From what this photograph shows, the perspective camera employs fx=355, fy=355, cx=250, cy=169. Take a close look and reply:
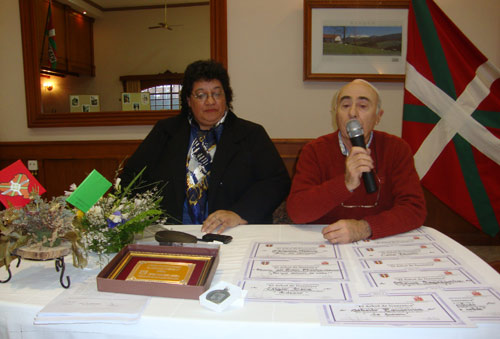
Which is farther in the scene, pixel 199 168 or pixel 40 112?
pixel 40 112

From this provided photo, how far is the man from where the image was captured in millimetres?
1446

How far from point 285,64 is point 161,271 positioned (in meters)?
2.49

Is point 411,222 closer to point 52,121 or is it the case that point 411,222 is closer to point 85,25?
point 52,121

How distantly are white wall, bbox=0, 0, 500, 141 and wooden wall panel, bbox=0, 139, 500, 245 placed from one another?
381 mm

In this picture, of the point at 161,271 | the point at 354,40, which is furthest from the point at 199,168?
the point at 354,40

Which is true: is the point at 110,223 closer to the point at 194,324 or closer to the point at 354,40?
the point at 194,324

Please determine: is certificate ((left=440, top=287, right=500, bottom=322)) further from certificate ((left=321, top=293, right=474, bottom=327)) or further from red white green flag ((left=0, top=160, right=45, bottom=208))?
red white green flag ((left=0, top=160, right=45, bottom=208))

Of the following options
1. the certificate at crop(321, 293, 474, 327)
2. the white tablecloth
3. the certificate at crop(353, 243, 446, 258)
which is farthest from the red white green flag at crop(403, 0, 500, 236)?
the certificate at crop(321, 293, 474, 327)

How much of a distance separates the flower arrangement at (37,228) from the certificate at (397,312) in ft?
2.35

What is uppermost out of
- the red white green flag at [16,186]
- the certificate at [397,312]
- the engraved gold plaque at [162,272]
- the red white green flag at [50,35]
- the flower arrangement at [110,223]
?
the red white green flag at [50,35]

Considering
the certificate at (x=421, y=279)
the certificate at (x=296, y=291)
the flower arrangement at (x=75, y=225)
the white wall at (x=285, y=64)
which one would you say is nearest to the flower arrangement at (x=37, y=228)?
the flower arrangement at (x=75, y=225)

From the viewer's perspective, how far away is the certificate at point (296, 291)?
0.88 meters

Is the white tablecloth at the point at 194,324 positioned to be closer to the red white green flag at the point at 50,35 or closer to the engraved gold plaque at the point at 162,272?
the engraved gold plaque at the point at 162,272

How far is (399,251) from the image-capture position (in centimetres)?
121
